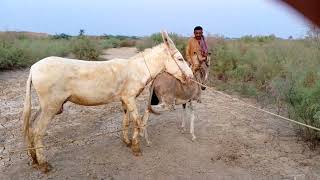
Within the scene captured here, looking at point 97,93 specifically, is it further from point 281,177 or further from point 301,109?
point 301,109

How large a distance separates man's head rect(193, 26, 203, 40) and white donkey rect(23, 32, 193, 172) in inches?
52.5

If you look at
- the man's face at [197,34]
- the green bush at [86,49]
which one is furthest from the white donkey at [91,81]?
the green bush at [86,49]

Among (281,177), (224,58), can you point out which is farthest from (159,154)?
(224,58)

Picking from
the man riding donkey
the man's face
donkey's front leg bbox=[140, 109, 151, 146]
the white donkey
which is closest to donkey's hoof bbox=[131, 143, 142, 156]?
the white donkey

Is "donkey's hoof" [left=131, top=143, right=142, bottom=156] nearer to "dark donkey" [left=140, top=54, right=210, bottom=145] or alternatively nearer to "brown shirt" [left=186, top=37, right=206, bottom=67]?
"dark donkey" [left=140, top=54, right=210, bottom=145]

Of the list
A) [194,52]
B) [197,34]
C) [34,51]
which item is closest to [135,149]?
[194,52]

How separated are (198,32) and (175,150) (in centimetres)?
225

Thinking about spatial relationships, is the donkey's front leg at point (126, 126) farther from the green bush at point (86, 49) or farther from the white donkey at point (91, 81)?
the green bush at point (86, 49)

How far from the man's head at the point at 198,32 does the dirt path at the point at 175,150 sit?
67.5 inches

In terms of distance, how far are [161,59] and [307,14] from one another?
664 cm

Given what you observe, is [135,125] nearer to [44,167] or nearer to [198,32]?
[44,167]

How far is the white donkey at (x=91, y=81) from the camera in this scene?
21.0 feet

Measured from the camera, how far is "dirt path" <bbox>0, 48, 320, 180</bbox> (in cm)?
675

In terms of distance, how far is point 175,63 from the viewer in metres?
7.29
